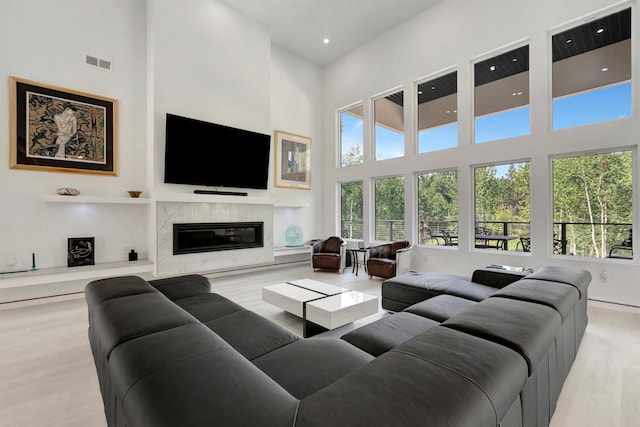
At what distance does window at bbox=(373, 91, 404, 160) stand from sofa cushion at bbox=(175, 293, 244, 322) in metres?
5.05

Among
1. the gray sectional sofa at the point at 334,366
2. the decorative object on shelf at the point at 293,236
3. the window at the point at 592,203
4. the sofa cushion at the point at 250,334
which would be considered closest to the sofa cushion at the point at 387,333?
the gray sectional sofa at the point at 334,366

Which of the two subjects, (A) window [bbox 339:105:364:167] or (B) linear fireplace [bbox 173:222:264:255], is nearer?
(B) linear fireplace [bbox 173:222:264:255]

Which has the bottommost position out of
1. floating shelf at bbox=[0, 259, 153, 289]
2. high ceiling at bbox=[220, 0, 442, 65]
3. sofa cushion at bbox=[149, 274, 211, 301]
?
floating shelf at bbox=[0, 259, 153, 289]

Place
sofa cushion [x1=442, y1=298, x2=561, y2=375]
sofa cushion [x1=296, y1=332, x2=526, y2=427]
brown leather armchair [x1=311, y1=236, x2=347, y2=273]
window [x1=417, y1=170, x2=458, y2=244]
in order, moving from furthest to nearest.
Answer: brown leather armchair [x1=311, y1=236, x2=347, y2=273]
window [x1=417, y1=170, x2=458, y2=244]
sofa cushion [x1=442, y1=298, x2=561, y2=375]
sofa cushion [x1=296, y1=332, x2=526, y2=427]

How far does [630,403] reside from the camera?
1.89 metres

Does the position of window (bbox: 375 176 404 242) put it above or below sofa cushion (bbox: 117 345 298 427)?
above

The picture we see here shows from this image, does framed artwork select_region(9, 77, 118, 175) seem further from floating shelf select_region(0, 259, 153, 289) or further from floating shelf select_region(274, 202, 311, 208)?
floating shelf select_region(274, 202, 311, 208)

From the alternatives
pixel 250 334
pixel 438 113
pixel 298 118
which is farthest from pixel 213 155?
pixel 438 113

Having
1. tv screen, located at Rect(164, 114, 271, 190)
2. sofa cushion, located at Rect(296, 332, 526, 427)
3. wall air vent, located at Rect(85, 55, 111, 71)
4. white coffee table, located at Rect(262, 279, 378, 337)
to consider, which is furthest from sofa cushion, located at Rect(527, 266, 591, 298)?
wall air vent, located at Rect(85, 55, 111, 71)

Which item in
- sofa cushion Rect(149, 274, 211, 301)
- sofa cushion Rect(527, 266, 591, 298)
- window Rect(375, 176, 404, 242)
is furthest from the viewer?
window Rect(375, 176, 404, 242)

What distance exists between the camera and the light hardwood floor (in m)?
1.78

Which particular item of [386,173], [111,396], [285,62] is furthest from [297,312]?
[285,62]

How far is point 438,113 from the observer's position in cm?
584

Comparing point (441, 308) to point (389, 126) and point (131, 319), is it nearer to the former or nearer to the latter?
point (131, 319)
